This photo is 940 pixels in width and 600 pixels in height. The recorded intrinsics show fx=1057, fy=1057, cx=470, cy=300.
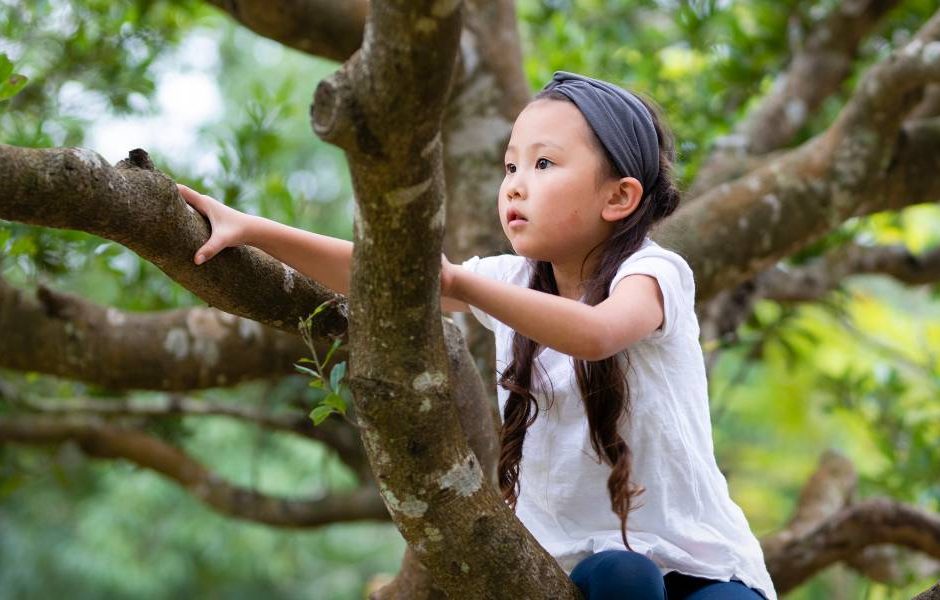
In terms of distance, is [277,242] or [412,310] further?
[277,242]

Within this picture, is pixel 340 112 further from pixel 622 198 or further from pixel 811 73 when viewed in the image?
pixel 811 73

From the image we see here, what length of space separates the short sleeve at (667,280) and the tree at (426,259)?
24 cm

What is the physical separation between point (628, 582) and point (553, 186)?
1.45ft

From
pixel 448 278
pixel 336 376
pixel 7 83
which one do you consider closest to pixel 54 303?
pixel 7 83

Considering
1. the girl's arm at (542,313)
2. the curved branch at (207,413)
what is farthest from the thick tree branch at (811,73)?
the girl's arm at (542,313)

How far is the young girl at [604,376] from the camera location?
119cm

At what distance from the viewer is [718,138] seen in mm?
2732

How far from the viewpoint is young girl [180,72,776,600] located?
1187 mm

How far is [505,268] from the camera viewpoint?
141 cm

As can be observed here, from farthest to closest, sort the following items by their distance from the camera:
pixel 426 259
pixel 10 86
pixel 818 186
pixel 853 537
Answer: pixel 853 537 < pixel 818 186 < pixel 10 86 < pixel 426 259

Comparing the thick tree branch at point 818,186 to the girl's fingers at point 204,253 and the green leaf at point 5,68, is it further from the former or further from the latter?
the green leaf at point 5,68

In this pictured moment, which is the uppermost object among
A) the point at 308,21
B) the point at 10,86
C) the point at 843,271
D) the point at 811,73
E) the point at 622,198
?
the point at 811,73

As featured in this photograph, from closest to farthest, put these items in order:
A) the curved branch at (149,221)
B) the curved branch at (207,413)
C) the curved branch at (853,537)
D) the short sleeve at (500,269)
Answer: the curved branch at (149,221)
the short sleeve at (500,269)
the curved branch at (853,537)
the curved branch at (207,413)

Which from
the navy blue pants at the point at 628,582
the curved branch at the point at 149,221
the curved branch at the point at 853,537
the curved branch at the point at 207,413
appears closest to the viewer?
the curved branch at the point at 149,221
